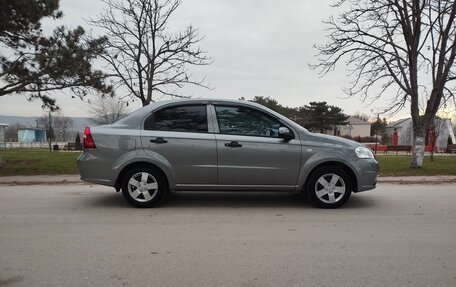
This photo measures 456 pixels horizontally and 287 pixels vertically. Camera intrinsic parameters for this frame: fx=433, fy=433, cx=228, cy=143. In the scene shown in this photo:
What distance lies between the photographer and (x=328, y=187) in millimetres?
7008

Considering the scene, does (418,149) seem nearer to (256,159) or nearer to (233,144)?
(256,159)

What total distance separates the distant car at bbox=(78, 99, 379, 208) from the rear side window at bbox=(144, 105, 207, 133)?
0.6 inches

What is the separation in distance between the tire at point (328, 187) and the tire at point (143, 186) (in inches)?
93.7

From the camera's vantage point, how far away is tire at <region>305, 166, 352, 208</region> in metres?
6.98

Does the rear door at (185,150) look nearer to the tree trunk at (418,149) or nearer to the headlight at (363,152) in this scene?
the headlight at (363,152)

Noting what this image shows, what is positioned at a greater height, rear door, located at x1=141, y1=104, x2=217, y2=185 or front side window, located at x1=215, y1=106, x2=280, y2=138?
front side window, located at x1=215, y1=106, x2=280, y2=138

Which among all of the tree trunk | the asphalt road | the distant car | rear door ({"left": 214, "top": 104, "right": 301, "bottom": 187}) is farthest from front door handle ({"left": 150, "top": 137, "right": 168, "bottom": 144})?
the tree trunk

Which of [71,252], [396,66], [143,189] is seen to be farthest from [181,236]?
[396,66]

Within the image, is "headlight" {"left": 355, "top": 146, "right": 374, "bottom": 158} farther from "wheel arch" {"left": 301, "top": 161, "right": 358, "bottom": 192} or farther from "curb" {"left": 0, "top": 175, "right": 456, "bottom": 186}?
"curb" {"left": 0, "top": 175, "right": 456, "bottom": 186}

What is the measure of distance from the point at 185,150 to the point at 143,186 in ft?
2.95

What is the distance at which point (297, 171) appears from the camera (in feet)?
22.8

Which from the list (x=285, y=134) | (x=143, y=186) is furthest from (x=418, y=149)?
(x=143, y=186)

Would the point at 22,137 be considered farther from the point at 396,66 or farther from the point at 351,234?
the point at 351,234

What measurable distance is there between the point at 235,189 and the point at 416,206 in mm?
3155
